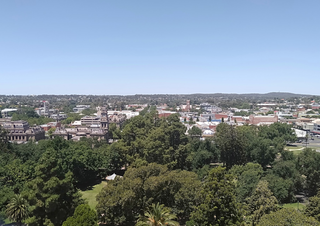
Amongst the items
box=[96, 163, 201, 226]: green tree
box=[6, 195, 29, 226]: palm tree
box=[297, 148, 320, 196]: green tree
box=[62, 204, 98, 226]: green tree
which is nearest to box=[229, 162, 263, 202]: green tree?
box=[96, 163, 201, 226]: green tree

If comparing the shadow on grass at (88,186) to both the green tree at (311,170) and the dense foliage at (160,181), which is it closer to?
the dense foliage at (160,181)

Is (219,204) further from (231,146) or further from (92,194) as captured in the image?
(231,146)

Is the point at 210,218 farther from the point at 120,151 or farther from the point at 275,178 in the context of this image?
the point at 120,151

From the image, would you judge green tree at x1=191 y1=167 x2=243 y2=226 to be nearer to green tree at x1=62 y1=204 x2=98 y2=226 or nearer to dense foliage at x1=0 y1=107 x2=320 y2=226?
dense foliage at x1=0 y1=107 x2=320 y2=226

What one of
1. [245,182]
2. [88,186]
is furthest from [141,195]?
[88,186]

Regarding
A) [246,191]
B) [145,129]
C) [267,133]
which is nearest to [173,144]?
[145,129]
